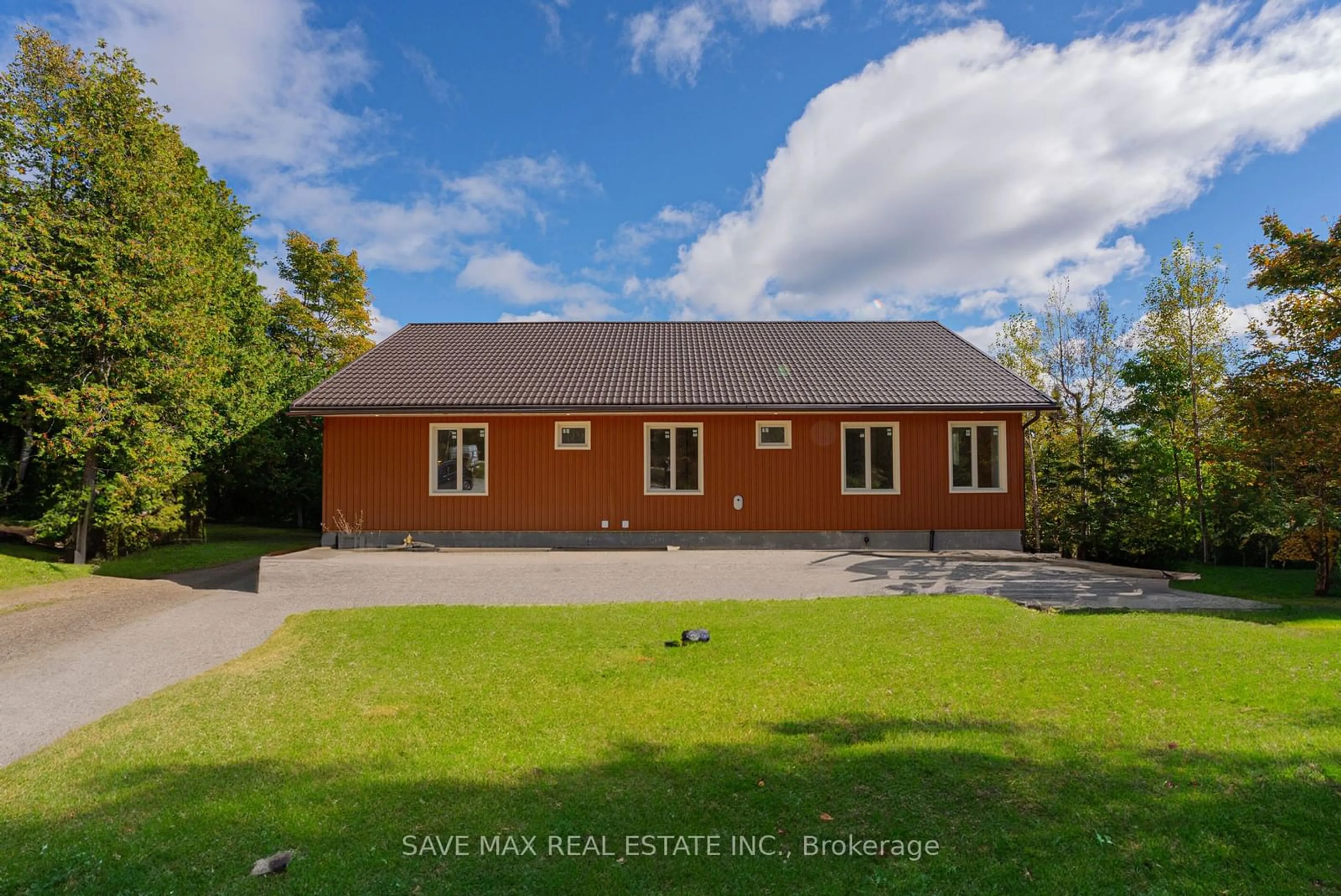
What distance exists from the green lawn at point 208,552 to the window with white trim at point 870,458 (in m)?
12.6

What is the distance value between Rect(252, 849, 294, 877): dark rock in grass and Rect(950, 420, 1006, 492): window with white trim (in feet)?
45.7

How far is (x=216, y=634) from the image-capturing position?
28.1 feet

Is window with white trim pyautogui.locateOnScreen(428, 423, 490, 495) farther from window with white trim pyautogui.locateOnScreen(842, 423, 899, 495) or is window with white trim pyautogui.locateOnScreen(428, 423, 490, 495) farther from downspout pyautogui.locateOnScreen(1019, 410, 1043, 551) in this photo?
downspout pyautogui.locateOnScreen(1019, 410, 1043, 551)

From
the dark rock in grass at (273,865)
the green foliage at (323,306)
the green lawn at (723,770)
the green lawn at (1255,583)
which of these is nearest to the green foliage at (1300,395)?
the green lawn at (1255,583)

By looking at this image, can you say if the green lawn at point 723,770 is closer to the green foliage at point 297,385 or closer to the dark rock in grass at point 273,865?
the dark rock in grass at point 273,865

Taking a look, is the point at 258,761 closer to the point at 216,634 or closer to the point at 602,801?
the point at 602,801

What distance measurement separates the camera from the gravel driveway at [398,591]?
764 cm

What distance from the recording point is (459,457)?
14508 millimetres

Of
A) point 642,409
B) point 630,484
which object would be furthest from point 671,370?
point 630,484

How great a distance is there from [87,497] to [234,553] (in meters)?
3.43

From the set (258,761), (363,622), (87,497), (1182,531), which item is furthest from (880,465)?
(87,497)

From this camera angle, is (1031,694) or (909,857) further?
(1031,694)

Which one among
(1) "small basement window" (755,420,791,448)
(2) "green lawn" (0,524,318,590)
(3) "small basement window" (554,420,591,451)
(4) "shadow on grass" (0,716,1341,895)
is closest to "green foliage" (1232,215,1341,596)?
(1) "small basement window" (755,420,791,448)

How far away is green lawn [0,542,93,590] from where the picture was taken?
39.8 feet
